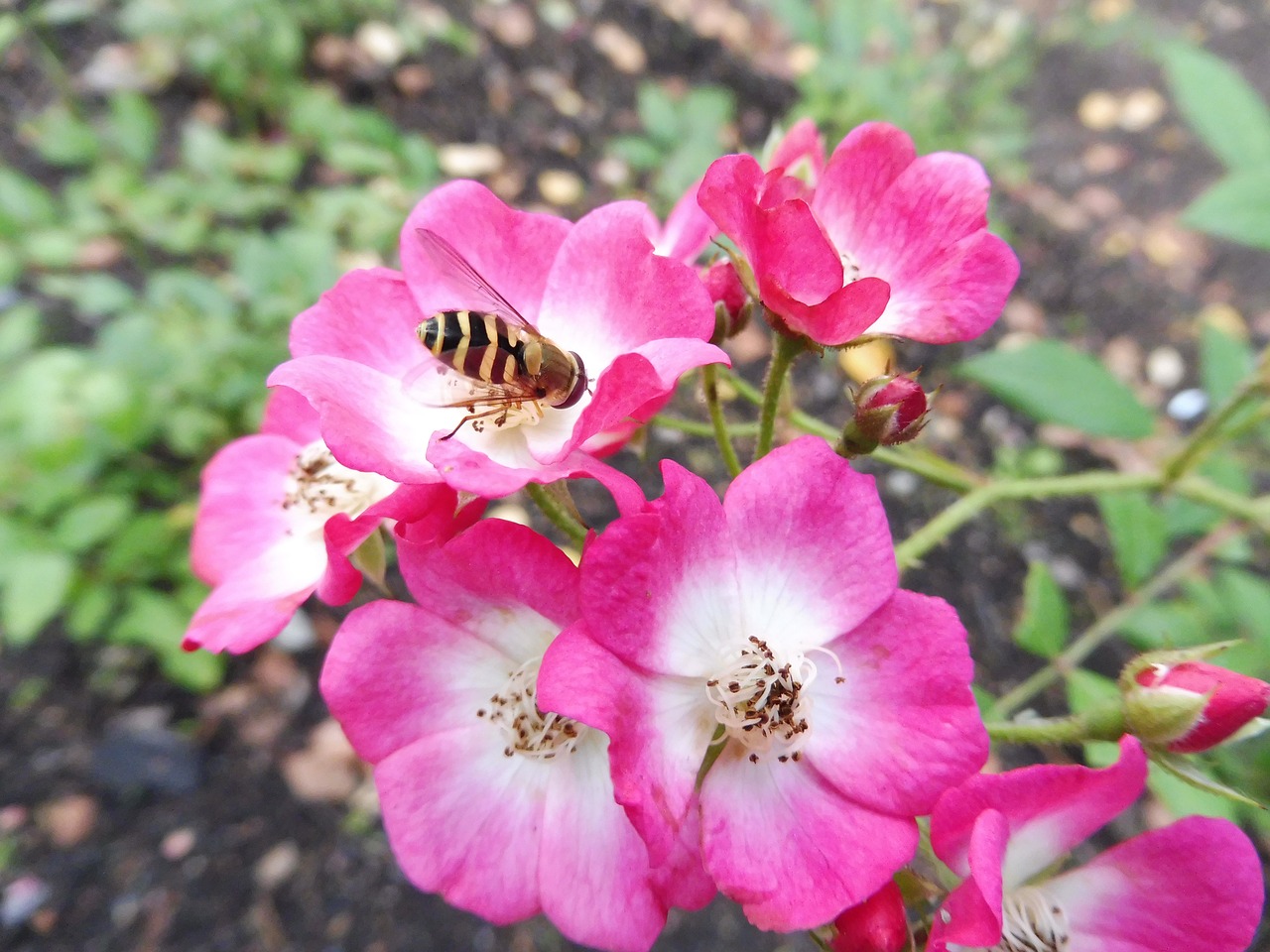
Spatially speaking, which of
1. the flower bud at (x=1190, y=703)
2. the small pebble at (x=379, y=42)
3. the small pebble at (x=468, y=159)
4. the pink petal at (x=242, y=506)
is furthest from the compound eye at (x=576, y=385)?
the small pebble at (x=379, y=42)

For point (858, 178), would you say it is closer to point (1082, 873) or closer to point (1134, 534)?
point (1082, 873)

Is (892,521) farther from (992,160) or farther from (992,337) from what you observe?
(992,160)

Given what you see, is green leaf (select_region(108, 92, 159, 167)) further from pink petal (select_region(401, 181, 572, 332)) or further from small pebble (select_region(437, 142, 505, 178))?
pink petal (select_region(401, 181, 572, 332))

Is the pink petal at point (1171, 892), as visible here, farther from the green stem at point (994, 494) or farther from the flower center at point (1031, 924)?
the green stem at point (994, 494)

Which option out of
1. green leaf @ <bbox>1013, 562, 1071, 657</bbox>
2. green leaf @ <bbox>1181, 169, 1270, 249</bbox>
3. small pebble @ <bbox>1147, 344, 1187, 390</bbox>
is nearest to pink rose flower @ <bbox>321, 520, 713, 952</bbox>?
green leaf @ <bbox>1013, 562, 1071, 657</bbox>

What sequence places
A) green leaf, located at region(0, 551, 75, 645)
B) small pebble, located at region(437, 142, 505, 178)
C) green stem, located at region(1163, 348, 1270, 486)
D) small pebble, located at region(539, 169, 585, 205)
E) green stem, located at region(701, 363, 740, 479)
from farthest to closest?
small pebble, located at region(539, 169, 585, 205) → small pebble, located at region(437, 142, 505, 178) → green leaf, located at region(0, 551, 75, 645) → green stem, located at region(1163, 348, 1270, 486) → green stem, located at region(701, 363, 740, 479)
